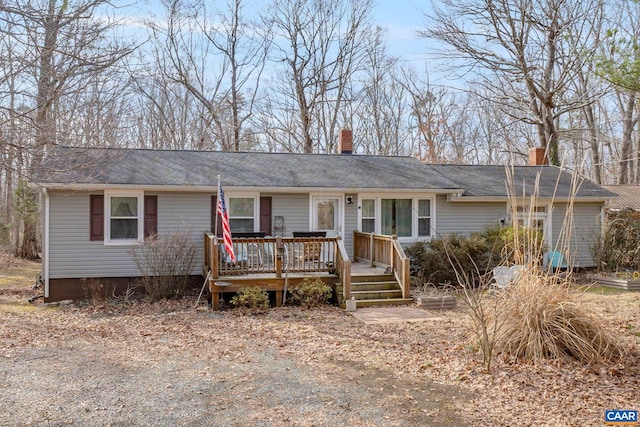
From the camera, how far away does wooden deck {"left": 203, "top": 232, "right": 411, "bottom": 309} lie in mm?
9977

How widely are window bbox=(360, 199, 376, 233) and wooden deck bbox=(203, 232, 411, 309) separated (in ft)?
7.10

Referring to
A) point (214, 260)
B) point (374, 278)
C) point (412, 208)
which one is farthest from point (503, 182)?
point (214, 260)

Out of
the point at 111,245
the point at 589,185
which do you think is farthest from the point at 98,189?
the point at 589,185

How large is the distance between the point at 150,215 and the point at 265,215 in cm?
274

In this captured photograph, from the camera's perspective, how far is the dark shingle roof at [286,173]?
37.0 ft

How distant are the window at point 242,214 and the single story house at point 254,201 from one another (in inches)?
1.0

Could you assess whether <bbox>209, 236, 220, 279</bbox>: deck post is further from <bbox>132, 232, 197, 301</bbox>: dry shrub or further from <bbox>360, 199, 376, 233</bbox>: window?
<bbox>360, 199, 376, 233</bbox>: window

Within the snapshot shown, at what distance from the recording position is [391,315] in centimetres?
923

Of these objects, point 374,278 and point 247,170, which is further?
point 247,170

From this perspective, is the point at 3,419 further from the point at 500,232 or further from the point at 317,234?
the point at 500,232

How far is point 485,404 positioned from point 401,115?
83.3 ft

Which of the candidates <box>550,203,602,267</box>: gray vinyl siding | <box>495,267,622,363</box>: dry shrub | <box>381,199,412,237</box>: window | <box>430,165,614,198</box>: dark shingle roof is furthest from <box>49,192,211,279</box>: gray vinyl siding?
<box>550,203,602,267</box>: gray vinyl siding

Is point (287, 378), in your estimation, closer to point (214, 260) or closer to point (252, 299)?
point (252, 299)

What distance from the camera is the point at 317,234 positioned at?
12000 mm
